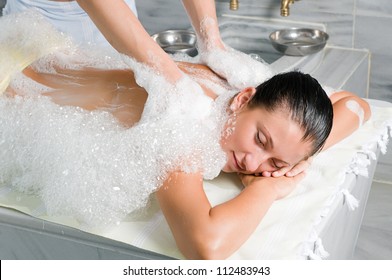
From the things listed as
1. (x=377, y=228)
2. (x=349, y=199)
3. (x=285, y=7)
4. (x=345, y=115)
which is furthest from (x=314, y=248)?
(x=285, y=7)

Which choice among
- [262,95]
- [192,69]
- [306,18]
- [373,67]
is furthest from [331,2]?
[262,95]

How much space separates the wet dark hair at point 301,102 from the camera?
1506mm

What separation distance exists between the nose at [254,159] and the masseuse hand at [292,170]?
0.05m

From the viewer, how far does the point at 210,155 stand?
153cm

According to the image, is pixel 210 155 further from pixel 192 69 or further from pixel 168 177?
pixel 192 69

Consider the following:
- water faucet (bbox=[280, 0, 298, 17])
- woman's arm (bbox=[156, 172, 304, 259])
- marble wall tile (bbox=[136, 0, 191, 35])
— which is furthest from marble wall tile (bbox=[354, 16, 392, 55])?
woman's arm (bbox=[156, 172, 304, 259])

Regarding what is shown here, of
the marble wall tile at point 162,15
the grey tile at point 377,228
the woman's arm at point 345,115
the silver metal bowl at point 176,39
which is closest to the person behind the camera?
the woman's arm at point 345,115

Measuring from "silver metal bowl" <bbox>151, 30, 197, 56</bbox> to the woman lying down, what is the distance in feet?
4.24

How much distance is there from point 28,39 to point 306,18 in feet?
4.99

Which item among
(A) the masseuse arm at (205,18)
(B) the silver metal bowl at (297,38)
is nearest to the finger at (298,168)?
(A) the masseuse arm at (205,18)

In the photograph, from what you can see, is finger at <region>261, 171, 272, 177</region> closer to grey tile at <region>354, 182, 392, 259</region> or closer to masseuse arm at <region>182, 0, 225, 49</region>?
masseuse arm at <region>182, 0, 225, 49</region>

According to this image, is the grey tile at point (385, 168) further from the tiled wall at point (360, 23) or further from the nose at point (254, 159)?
the nose at point (254, 159)

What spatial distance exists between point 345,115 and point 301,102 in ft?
1.05
